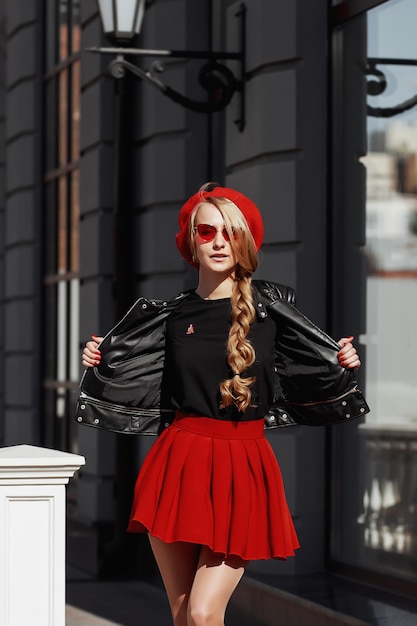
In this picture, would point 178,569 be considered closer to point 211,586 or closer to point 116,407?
point 211,586

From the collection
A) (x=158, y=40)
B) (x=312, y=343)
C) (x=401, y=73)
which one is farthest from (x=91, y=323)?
(x=312, y=343)

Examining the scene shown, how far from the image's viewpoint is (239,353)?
14.3 ft

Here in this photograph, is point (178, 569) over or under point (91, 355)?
under

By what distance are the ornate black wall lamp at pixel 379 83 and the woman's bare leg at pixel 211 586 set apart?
3.00 meters

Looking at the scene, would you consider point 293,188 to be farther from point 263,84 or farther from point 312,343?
point 312,343

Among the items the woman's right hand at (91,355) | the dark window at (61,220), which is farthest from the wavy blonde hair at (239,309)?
the dark window at (61,220)

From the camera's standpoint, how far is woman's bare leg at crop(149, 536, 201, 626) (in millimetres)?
4488

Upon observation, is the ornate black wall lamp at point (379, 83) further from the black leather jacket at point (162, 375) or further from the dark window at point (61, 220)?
the dark window at point (61, 220)

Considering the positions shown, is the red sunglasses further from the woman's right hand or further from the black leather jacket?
the woman's right hand

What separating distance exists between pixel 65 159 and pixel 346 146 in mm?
4355

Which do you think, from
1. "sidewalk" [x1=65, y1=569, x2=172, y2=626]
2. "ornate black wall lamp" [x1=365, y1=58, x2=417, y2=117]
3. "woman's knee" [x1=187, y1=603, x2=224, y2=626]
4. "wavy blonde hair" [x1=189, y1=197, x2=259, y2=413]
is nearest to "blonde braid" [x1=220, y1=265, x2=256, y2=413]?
"wavy blonde hair" [x1=189, y1=197, x2=259, y2=413]

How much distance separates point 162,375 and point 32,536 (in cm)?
72

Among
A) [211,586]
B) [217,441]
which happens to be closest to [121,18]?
[217,441]

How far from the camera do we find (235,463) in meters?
4.41
